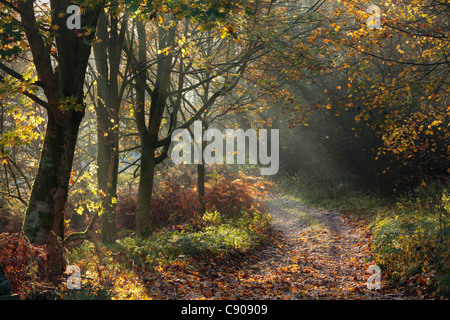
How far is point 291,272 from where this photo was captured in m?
8.78

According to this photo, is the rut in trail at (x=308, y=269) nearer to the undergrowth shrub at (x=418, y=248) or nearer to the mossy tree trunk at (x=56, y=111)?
the undergrowth shrub at (x=418, y=248)

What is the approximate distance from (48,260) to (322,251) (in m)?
7.20

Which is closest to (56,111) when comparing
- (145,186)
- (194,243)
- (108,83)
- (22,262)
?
(22,262)

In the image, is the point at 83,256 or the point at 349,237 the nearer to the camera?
the point at 83,256

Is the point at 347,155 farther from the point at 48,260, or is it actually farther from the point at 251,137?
the point at 48,260

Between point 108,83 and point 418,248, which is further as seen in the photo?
point 108,83

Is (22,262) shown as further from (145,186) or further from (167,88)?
(167,88)

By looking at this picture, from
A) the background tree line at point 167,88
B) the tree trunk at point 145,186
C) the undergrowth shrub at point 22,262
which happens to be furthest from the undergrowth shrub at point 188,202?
the undergrowth shrub at point 22,262

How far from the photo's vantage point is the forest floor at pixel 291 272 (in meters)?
6.94

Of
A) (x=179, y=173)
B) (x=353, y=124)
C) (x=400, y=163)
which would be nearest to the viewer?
(x=400, y=163)

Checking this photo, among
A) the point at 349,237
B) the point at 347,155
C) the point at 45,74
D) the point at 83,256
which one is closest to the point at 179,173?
the point at 347,155

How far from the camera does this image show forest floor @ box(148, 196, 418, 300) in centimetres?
694

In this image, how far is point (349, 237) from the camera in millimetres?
12203
